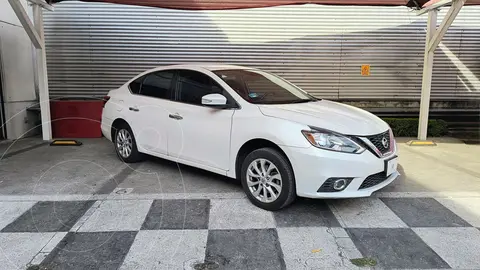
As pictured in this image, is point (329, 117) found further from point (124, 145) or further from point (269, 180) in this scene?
point (124, 145)

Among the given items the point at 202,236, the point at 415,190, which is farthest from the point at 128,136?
the point at 415,190

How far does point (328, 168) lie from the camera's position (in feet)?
10.9

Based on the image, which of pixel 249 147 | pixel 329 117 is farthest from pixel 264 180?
pixel 329 117

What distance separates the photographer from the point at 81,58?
878cm

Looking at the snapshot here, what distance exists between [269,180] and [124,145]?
285 cm

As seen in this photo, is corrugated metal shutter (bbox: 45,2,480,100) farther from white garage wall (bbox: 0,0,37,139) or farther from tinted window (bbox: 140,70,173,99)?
tinted window (bbox: 140,70,173,99)

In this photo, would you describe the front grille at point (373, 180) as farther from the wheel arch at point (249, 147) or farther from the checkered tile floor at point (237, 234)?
the wheel arch at point (249, 147)

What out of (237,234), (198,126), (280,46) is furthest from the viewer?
(280,46)

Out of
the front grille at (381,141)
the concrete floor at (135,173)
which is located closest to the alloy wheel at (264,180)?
the concrete floor at (135,173)

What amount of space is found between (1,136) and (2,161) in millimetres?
2141

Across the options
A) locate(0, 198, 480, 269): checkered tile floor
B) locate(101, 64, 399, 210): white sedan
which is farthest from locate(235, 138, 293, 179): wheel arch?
locate(0, 198, 480, 269): checkered tile floor

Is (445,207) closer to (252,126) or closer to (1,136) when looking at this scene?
(252,126)

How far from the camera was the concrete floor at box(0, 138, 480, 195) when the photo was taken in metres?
4.45

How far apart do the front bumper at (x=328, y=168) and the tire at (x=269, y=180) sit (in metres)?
0.09
